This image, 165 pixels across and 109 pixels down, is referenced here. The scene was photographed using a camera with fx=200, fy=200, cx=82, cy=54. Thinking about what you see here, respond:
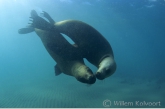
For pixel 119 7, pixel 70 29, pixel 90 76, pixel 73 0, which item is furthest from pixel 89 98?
pixel 119 7

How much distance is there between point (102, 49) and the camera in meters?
5.32

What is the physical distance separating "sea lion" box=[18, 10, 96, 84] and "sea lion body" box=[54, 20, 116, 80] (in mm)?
256

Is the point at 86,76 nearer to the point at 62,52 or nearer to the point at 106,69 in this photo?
the point at 106,69

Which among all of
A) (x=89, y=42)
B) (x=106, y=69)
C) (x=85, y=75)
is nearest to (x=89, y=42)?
(x=89, y=42)

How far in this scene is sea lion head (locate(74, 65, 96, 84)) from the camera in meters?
3.97

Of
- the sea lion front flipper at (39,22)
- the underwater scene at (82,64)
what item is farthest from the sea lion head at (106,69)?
the sea lion front flipper at (39,22)

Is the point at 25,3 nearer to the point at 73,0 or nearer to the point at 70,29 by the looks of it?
the point at 73,0

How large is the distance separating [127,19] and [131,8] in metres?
5.97

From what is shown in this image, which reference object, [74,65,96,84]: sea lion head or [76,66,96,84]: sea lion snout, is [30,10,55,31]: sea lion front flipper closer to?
[74,65,96,84]: sea lion head

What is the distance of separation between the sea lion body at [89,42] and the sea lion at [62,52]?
26 cm

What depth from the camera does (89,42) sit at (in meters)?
5.50

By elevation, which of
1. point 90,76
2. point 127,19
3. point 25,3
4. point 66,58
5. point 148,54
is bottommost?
point 90,76

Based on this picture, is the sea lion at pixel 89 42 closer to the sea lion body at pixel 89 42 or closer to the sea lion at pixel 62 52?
the sea lion body at pixel 89 42

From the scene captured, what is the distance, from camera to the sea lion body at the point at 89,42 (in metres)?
5.21
